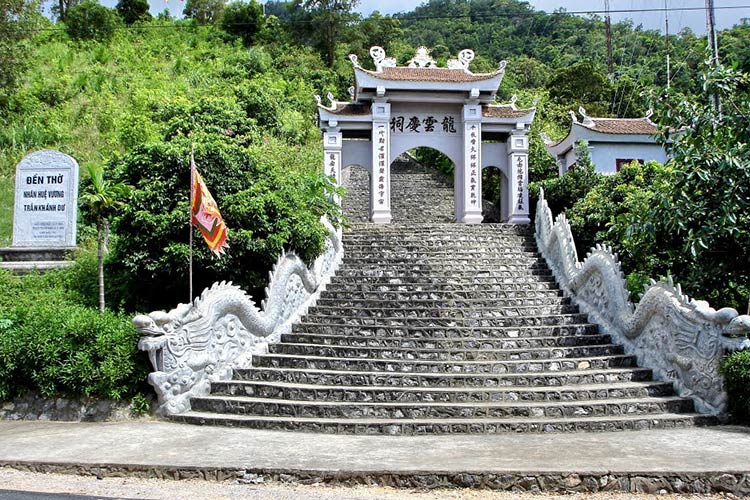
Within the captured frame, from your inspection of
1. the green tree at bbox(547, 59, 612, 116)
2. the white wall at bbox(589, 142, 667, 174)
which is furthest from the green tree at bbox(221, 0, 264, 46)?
the white wall at bbox(589, 142, 667, 174)

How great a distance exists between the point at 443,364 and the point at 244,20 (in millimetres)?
44214

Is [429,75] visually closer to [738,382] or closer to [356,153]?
[356,153]

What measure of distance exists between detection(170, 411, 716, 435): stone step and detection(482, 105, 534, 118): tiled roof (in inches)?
437

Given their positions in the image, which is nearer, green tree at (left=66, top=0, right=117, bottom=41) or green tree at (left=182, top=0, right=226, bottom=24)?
green tree at (left=66, top=0, right=117, bottom=41)

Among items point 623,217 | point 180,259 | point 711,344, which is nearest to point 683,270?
point 623,217

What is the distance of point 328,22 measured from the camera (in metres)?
41.9

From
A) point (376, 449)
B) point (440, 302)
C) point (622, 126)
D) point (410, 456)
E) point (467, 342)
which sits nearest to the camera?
point (410, 456)

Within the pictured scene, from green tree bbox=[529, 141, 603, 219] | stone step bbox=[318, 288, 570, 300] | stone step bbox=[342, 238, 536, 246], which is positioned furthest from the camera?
green tree bbox=[529, 141, 603, 219]

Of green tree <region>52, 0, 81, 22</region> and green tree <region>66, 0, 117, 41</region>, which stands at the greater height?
green tree <region>52, 0, 81, 22</region>

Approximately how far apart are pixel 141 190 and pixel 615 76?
3777 cm

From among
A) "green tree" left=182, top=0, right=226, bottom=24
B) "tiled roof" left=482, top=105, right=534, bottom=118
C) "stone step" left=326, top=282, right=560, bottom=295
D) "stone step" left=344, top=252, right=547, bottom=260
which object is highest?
"green tree" left=182, top=0, right=226, bottom=24

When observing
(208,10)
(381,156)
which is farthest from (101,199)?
(208,10)

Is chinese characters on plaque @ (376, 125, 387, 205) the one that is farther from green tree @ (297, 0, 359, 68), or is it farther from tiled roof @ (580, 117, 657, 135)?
green tree @ (297, 0, 359, 68)

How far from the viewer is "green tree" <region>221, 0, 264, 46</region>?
4606 centimetres
